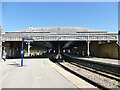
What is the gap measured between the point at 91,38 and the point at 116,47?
639cm

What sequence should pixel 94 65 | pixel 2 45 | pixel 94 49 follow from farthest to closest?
1. pixel 94 49
2. pixel 2 45
3. pixel 94 65

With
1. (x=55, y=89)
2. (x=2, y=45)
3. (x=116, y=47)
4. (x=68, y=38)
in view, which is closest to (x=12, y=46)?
(x=2, y=45)

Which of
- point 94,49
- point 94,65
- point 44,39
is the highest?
point 44,39

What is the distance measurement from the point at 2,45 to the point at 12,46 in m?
4.77

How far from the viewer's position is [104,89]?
→ 759 centimetres

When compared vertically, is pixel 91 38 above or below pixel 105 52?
above

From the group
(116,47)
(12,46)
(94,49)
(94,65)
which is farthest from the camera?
(94,49)

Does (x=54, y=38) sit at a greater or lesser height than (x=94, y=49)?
greater

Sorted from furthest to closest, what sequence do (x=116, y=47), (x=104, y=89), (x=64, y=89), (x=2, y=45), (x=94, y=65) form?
(x=2, y=45) < (x=116, y=47) < (x=94, y=65) < (x=104, y=89) < (x=64, y=89)

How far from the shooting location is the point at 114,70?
14.0 meters

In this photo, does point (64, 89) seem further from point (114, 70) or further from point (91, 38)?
point (91, 38)

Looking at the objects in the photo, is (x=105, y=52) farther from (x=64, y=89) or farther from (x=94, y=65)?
(x=64, y=89)

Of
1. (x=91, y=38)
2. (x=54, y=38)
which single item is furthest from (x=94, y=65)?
(x=54, y=38)

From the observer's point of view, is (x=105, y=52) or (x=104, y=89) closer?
(x=104, y=89)
